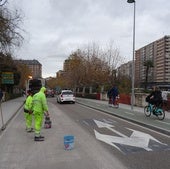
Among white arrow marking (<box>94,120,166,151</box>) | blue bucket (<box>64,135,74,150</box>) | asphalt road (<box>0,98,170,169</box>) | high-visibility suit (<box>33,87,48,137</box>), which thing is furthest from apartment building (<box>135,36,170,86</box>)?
blue bucket (<box>64,135,74,150</box>)

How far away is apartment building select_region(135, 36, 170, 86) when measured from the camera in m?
104

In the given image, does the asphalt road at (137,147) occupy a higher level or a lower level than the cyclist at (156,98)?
lower

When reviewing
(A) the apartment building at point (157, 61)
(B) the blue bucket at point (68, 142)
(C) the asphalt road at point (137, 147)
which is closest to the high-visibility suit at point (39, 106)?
(C) the asphalt road at point (137, 147)

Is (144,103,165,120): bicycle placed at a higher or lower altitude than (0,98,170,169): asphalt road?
higher

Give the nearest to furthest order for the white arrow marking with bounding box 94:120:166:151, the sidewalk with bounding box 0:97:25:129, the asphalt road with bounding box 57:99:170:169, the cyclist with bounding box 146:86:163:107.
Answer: the asphalt road with bounding box 57:99:170:169
the white arrow marking with bounding box 94:120:166:151
the sidewalk with bounding box 0:97:25:129
the cyclist with bounding box 146:86:163:107

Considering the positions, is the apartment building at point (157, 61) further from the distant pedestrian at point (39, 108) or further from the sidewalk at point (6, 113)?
the distant pedestrian at point (39, 108)

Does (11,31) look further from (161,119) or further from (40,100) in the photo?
(40,100)

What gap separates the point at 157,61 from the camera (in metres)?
115

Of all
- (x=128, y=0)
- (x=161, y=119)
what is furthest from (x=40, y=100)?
(x=128, y=0)

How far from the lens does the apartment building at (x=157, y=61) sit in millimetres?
104275

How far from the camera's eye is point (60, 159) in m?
9.25

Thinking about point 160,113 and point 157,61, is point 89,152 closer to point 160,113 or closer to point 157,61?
point 160,113

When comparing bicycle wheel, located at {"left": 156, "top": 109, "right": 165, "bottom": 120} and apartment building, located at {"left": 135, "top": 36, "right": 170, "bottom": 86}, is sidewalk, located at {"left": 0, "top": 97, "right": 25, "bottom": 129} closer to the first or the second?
bicycle wheel, located at {"left": 156, "top": 109, "right": 165, "bottom": 120}

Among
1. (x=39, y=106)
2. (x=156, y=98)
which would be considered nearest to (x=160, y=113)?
(x=156, y=98)
